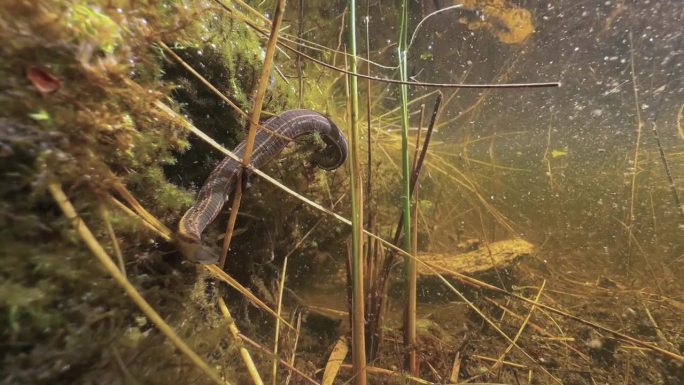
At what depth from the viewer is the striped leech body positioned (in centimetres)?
160

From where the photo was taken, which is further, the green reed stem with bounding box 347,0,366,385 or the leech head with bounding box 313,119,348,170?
the leech head with bounding box 313,119,348,170

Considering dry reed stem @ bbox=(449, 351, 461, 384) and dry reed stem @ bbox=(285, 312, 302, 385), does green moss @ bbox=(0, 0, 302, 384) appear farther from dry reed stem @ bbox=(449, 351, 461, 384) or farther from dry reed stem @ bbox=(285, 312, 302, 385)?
dry reed stem @ bbox=(449, 351, 461, 384)

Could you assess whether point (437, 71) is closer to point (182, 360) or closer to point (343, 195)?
point (343, 195)

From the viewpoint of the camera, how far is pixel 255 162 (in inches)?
Result: 95.1

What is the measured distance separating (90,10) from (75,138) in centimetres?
44

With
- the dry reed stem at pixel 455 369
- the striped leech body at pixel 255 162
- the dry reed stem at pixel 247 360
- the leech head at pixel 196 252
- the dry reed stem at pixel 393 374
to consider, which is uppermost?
the striped leech body at pixel 255 162

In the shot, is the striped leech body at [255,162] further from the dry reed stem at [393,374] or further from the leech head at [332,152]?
the dry reed stem at [393,374]

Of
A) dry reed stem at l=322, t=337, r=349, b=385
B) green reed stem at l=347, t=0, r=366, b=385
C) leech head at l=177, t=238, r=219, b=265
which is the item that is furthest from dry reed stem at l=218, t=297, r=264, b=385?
dry reed stem at l=322, t=337, r=349, b=385

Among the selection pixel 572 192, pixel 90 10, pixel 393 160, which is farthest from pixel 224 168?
pixel 572 192

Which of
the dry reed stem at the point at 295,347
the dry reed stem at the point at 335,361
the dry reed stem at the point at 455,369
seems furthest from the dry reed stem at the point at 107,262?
the dry reed stem at the point at 455,369

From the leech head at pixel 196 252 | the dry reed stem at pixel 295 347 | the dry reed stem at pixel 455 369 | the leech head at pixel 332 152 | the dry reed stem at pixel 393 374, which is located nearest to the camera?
the leech head at pixel 196 252

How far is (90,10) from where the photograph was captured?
1199 millimetres

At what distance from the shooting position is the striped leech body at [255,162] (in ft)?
5.26

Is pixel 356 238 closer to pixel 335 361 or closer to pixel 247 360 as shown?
pixel 247 360
